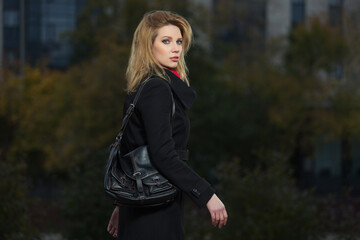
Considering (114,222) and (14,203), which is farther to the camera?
(14,203)

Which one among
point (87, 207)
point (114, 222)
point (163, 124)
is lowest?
point (87, 207)

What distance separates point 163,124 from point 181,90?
279 mm

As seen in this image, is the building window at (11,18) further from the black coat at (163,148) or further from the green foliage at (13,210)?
the black coat at (163,148)

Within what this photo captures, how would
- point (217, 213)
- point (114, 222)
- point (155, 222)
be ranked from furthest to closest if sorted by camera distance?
point (114, 222)
point (155, 222)
point (217, 213)

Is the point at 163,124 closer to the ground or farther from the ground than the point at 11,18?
closer to the ground

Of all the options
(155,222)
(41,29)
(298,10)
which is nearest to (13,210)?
(155,222)

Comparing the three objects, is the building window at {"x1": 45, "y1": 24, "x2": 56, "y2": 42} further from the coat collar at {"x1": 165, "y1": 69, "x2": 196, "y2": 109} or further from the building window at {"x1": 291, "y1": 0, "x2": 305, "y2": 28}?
the coat collar at {"x1": 165, "y1": 69, "x2": 196, "y2": 109}

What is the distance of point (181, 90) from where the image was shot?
3094 millimetres

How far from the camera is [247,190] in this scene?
7.89 m

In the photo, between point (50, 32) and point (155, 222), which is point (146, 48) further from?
point (50, 32)

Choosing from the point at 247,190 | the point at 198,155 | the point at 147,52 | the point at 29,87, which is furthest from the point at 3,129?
the point at 147,52

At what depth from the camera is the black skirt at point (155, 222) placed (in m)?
3.05

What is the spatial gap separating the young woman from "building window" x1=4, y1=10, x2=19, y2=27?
4338 cm

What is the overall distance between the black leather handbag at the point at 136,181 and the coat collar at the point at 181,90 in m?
0.12
